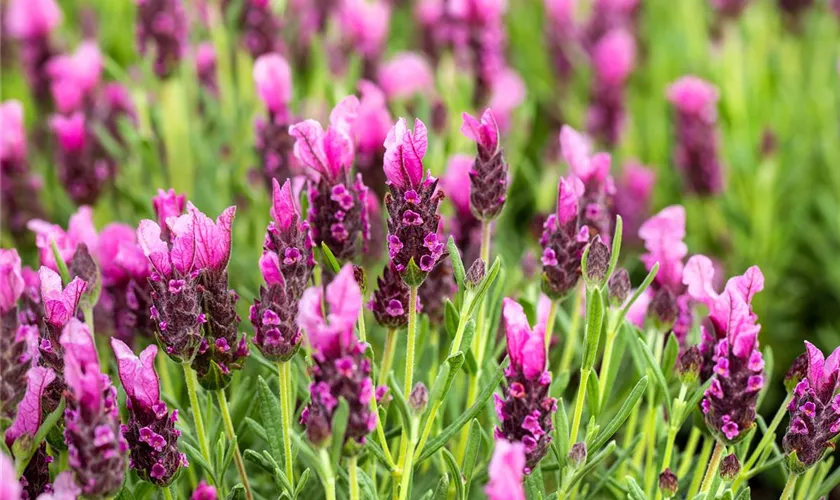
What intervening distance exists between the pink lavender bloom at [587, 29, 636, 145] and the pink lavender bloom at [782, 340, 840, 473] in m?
1.69

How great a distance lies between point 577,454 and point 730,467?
203 millimetres

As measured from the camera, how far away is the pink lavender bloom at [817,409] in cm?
116

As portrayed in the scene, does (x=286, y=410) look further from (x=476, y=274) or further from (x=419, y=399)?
(x=476, y=274)

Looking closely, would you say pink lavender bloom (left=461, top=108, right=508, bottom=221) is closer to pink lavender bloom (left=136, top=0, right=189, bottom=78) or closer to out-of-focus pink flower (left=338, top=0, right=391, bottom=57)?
pink lavender bloom (left=136, top=0, right=189, bottom=78)

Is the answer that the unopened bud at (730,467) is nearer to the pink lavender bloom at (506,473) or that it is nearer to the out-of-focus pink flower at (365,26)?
the pink lavender bloom at (506,473)

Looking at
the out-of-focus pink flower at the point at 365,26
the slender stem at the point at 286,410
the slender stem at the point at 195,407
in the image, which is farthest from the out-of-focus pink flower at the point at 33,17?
the slender stem at the point at 286,410

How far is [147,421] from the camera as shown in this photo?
1.13 m

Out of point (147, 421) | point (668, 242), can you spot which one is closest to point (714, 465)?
point (668, 242)

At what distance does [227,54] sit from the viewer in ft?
8.79

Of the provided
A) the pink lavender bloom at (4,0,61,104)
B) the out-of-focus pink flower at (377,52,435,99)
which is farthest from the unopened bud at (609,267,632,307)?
the pink lavender bloom at (4,0,61,104)

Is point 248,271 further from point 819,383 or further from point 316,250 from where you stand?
point 819,383

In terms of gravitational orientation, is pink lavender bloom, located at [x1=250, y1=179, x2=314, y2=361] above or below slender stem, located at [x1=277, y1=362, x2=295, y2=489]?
above

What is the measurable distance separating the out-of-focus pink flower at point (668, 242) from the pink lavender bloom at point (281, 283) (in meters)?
0.55

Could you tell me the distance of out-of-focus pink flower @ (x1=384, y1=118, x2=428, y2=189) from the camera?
3.81ft
